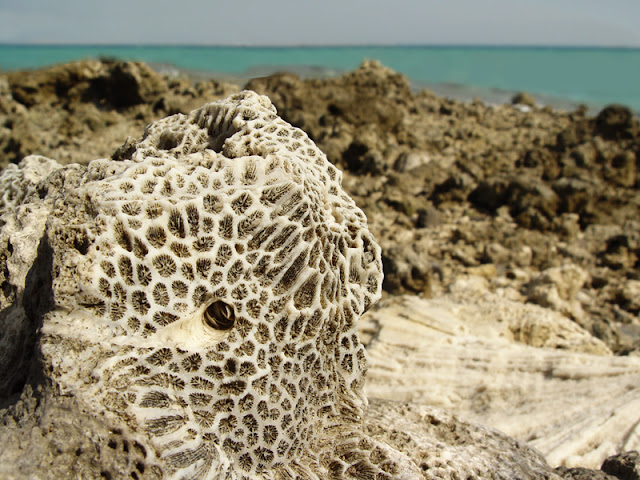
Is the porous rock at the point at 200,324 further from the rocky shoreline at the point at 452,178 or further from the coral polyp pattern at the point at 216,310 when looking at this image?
the rocky shoreline at the point at 452,178

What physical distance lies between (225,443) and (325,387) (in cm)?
36

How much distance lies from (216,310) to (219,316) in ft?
0.06

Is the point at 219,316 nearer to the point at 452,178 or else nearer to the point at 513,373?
the point at 513,373

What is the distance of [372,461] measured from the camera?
1.68m

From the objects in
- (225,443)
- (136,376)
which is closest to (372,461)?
(225,443)

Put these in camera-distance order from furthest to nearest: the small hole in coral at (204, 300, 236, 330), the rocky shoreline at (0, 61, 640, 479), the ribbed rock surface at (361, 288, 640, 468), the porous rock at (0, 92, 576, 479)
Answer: the rocky shoreline at (0, 61, 640, 479)
the ribbed rock surface at (361, 288, 640, 468)
the small hole in coral at (204, 300, 236, 330)
the porous rock at (0, 92, 576, 479)

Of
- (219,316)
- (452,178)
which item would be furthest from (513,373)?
(452,178)

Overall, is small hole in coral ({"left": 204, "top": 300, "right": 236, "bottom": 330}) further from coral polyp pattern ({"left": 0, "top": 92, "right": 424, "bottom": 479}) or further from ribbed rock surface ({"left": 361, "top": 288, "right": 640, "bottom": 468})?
ribbed rock surface ({"left": 361, "top": 288, "right": 640, "bottom": 468})

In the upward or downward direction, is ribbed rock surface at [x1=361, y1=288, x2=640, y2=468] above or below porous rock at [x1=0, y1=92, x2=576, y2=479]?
below

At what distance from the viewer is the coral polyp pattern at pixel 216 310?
1390 millimetres

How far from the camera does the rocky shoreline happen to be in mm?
4164

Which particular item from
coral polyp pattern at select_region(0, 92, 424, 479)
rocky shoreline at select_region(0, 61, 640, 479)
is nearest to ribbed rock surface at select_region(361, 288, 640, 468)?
rocky shoreline at select_region(0, 61, 640, 479)

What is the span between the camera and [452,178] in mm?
6172

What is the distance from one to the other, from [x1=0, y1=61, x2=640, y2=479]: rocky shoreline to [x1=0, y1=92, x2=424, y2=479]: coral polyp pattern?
151 centimetres
